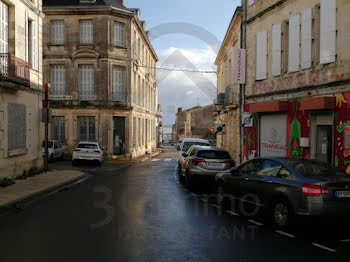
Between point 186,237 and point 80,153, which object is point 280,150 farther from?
point 80,153

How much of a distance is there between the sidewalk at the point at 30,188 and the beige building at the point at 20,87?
0.97 m

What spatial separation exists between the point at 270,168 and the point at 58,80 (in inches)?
938

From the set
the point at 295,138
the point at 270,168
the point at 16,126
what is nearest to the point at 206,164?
the point at 295,138

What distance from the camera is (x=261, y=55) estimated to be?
641 inches

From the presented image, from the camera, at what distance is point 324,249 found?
5.91m

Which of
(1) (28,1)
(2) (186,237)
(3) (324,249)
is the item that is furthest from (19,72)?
(3) (324,249)

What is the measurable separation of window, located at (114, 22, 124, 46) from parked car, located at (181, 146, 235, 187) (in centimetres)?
1803

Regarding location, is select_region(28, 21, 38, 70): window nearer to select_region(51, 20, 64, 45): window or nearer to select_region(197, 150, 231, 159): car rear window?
select_region(197, 150, 231, 159): car rear window

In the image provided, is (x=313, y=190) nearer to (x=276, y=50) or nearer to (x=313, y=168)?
(x=313, y=168)

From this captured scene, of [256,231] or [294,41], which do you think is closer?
[256,231]

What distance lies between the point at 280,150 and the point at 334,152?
346 centimetres

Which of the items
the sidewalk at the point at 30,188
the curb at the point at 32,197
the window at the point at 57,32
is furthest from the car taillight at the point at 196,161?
the window at the point at 57,32

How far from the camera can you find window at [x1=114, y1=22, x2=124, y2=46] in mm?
28422

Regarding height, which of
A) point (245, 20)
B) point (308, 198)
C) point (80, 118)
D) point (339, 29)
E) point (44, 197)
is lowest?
point (44, 197)
